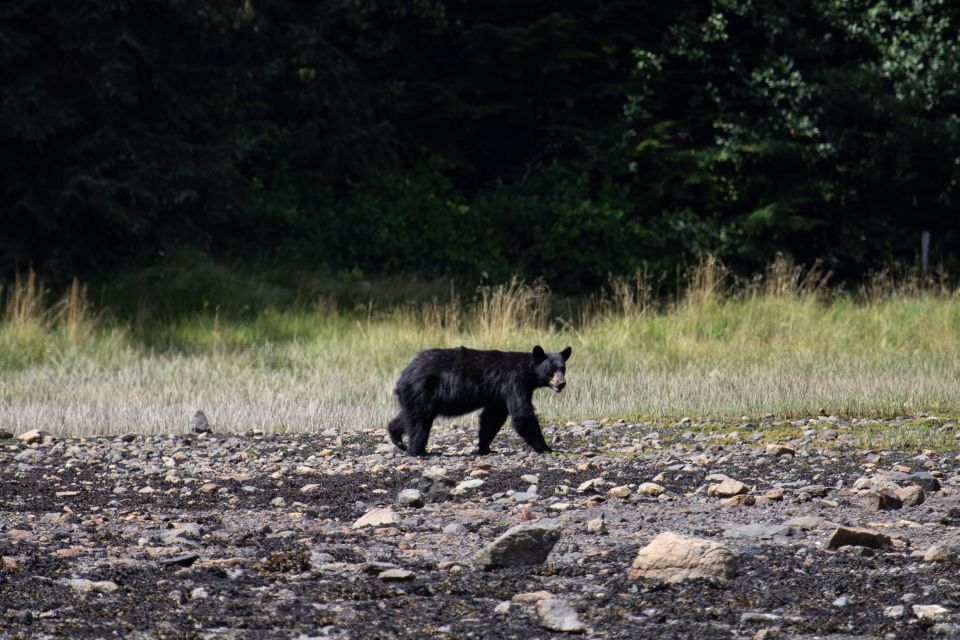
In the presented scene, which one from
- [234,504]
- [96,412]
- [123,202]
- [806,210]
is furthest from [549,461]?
[806,210]

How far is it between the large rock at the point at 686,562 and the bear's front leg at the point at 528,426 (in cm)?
296

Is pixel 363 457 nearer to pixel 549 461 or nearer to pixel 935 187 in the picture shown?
pixel 549 461

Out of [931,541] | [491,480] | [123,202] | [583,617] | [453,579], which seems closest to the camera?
[583,617]

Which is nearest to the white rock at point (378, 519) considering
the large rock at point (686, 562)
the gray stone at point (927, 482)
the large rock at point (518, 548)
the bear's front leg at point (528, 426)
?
the large rock at point (518, 548)

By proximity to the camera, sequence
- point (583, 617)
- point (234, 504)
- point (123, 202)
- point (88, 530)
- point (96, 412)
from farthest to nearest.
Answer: point (123, 202) → point (96, 412) → point (234, 504) → point (88, 530) → point (583, 617)

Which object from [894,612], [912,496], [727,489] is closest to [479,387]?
[727,489]

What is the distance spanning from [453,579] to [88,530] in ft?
6.16

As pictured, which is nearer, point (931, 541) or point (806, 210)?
point (931, 541)

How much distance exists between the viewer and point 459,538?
5.55 meters

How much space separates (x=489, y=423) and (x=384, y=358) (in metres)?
5.14

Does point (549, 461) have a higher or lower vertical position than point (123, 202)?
lower

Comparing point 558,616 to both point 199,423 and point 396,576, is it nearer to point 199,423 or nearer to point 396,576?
point 396,576

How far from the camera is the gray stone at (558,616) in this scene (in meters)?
4.12

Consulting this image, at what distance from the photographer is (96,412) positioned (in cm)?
991
